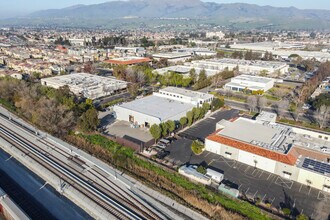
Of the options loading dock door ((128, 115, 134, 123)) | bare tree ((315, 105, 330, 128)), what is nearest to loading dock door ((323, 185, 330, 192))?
bare tree ((315, 105, 330, 128))

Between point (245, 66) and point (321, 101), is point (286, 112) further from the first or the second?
point (245, 66)

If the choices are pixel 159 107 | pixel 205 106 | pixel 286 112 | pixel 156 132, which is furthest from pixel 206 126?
pixel 286 112

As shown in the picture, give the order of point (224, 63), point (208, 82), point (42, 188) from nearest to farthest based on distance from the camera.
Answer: point (42, 188)
point (208, 82)
point (224, 63)

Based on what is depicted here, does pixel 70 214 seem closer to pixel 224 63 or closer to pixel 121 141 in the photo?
pixel 121 141

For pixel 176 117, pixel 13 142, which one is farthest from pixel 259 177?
pixel 13 142

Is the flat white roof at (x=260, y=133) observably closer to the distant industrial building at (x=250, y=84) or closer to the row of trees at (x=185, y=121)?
the row of trees at (x=185, y=121)

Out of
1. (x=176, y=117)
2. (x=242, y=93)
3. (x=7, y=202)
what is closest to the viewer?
(x=7, y=202)
